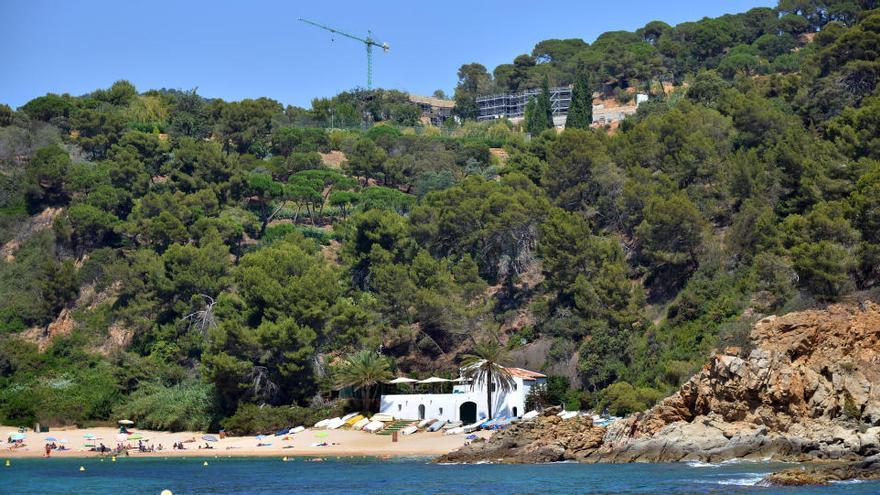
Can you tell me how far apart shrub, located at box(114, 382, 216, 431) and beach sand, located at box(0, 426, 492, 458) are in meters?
0.75

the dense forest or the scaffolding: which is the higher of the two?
the scaffolding

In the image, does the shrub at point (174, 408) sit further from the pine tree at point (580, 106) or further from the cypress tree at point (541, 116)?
the cypress tree at point (541, 116)

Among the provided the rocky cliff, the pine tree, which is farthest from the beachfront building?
the pine tree

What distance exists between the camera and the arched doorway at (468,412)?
196 ft

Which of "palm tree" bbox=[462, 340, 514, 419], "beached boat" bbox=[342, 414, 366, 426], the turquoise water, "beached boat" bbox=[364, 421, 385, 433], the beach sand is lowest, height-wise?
the turquoise water

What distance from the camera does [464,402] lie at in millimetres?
59625

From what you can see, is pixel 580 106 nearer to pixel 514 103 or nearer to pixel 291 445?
pixel 514 103

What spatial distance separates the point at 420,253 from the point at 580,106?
33.5 metres

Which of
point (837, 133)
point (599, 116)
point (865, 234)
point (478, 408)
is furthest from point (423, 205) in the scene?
point (599, 116)

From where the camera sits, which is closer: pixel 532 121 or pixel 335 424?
pixel 335 424

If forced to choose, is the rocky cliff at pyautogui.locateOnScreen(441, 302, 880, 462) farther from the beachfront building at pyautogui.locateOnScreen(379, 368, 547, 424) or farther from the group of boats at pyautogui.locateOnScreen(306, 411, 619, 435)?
→ the beachfront building at pyautogui.locateOnScreen(379, 368, 547, 424)

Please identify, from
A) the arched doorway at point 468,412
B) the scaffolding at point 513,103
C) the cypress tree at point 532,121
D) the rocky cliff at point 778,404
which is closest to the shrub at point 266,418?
the arched doorway at point 468,412

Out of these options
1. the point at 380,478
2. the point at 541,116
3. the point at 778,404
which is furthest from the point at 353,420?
the point at 541,116

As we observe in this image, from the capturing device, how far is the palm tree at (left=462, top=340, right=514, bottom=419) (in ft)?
190
